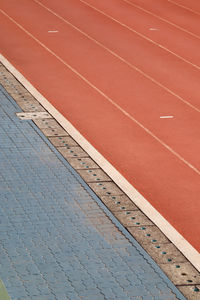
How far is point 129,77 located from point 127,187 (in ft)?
18.8

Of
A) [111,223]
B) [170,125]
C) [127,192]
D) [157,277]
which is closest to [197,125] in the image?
[170,125]

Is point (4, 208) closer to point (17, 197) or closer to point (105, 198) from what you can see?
point (17, 197)

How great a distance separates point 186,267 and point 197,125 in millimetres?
4963

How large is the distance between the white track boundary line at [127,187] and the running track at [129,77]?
0.14m

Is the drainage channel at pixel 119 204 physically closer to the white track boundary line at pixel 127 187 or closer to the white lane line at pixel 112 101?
the white track boundary line at pixel 127 187

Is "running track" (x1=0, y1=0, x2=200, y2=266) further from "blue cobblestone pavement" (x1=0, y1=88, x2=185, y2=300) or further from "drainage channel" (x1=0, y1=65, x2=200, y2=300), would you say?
"blue cobblestone pavement" (x1=0, y1=88, x2=185, y2=300)

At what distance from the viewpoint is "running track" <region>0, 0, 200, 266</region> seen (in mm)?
10734

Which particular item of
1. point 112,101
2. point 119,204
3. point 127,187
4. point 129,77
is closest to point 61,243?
point 119,204

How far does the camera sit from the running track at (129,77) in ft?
35.2

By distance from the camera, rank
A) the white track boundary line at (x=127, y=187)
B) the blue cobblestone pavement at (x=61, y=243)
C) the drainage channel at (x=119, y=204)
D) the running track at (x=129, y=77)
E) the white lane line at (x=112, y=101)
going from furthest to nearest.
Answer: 1. the white lane line at (x=112, y=101)
2. the running track at (x=129, y=77)
3. the white track boundary line at (x=127, y=187)
4. the drainage channel at (x=119, y=204)
5. the blue cobblestone pavement at (x=61, y=243)

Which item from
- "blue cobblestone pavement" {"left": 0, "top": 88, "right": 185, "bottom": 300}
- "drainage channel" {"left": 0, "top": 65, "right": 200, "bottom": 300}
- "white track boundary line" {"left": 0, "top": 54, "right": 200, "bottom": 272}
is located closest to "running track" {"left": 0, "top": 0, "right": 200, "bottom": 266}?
"white track boundary line" {"left": 0, "top": 54, "right": 200, "bottom": 272}

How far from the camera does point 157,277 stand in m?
7.89

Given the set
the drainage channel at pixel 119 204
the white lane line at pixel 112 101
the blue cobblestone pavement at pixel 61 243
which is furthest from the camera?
the white lane line at pixel 112 101

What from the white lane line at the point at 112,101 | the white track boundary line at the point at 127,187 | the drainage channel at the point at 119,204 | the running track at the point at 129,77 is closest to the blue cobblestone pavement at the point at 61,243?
the drainage channel at the point at 119,204
